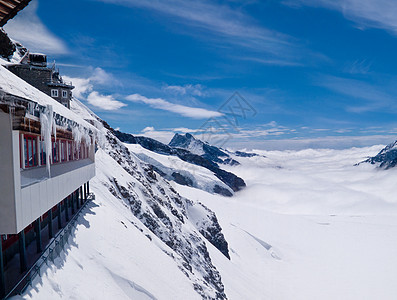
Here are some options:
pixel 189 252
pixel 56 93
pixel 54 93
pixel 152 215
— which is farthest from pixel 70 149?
pixel 56 93

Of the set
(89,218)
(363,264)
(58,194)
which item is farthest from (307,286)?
(58,194)

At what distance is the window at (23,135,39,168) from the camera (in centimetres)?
960

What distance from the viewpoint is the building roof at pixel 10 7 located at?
4.10m

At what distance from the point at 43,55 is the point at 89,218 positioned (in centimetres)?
4377

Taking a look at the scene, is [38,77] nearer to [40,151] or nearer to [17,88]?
[40,151]

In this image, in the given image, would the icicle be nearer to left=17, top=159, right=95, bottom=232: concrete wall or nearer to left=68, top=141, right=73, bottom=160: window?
left=17, top=159, right=95, bottom=232: concrete wall

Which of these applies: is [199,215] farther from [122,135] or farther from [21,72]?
[122,135]

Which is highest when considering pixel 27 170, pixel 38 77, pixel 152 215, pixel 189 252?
pixel 38 77

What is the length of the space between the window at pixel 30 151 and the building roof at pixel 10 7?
20.2ft

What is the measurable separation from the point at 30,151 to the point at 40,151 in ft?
2.88

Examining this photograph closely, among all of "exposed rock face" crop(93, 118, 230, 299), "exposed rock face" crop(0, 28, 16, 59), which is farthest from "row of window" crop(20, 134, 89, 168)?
"exposed rock face" crop(0, 28, 16, 59)

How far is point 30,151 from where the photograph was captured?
33.1 feet

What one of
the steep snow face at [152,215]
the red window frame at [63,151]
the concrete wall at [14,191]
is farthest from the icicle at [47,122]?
the steep snow face at [152,215]

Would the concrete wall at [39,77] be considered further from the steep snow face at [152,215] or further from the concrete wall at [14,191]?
the concrete wall at [14,191]
